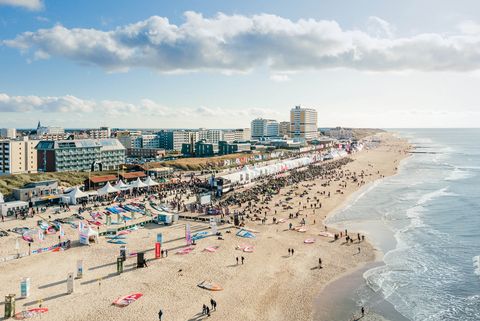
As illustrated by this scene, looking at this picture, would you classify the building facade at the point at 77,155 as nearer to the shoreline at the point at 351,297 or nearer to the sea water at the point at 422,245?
the sea water at the point at 422,245

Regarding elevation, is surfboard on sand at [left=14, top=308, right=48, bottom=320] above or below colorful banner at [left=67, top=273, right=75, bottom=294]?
below

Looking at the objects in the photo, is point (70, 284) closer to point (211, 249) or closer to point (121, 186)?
point (211, 249)

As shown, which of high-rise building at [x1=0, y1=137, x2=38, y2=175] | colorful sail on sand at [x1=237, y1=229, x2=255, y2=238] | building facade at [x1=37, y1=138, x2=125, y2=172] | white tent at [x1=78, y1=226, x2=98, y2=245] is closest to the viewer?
white tent at [x1=78, y1=226, x2=98, y2=245]

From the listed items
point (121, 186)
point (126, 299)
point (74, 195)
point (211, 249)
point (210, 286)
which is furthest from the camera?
point (121, 186)

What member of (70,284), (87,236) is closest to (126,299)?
(70,284)

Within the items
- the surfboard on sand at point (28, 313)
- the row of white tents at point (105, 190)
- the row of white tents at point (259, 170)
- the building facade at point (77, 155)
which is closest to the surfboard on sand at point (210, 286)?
the surfboard on sand at point (28, 313)

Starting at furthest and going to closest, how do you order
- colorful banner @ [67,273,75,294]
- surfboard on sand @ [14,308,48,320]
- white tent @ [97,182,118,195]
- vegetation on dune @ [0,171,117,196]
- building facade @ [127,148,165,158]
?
building facade @ [127,148,165,158] < vegetation on dune @ [0,171,117,196] < white tent @ [97,182,118,195] < colorful banner @ [67,273,75,294] < surfboard on sand @ [14,308,48,320]

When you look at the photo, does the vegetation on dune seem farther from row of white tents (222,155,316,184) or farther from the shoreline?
the shoreline

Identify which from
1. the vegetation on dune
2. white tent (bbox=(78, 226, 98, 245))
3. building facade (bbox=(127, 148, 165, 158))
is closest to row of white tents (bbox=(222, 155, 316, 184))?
the vegetation on dune
